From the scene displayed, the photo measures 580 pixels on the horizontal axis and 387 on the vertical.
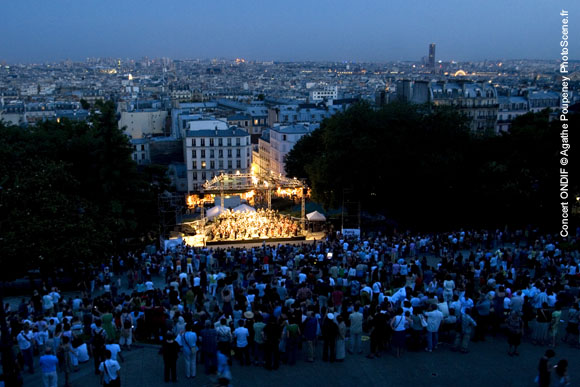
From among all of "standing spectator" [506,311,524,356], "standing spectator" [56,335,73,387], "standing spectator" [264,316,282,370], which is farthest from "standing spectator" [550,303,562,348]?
"standing spectator" [56,335,73,387]

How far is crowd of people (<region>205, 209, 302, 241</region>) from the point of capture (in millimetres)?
31938

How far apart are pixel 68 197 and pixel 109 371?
1525 cm

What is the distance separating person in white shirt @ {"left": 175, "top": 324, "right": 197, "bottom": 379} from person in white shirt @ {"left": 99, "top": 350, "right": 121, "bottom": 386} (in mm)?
1542

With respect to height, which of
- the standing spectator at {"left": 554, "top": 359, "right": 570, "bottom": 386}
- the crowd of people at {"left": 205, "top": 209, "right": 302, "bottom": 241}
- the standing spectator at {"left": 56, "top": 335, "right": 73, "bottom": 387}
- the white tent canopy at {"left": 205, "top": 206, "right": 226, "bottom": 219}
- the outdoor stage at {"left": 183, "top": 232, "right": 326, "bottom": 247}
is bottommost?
the outdoor stage at {"left": 183, "top": 232, "right": 326, "bottom": 247}

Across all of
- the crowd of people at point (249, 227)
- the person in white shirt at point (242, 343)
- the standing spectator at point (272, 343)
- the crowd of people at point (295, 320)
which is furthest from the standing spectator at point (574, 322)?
the crowd of people at point (249, 227)

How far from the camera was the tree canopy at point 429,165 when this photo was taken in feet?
101

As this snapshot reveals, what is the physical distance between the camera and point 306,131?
61719mm

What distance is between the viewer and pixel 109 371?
10.5 meters

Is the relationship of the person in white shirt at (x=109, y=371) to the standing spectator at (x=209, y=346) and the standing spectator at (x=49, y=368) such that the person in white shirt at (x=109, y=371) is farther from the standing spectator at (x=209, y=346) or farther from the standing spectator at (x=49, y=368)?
the standing spectator at (x=209, y=346)

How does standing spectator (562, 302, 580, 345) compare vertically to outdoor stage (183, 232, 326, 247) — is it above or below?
above

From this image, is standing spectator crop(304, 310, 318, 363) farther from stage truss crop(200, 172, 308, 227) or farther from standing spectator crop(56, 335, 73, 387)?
stage truss crop(200, 172, 308, 227)

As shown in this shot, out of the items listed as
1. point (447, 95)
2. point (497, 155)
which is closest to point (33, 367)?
point (497, 155)

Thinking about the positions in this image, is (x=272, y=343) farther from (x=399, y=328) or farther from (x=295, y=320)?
(x=399, y=328)

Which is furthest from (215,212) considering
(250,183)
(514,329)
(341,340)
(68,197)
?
(514,329)
